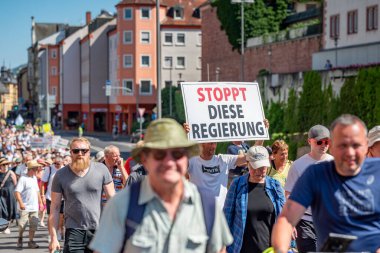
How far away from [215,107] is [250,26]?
56142 mm

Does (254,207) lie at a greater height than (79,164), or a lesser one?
lesser

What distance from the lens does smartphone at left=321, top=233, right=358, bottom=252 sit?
4.79 meters

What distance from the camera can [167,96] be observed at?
3282 inches

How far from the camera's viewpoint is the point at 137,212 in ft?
14.5

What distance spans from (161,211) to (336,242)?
108cm

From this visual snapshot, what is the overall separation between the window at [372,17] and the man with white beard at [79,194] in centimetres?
3851

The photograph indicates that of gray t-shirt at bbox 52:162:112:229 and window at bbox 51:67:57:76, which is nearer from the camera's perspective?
gray t-shirt at bbox 52:162:112:229

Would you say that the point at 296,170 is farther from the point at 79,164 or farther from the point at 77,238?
the point at 77,238

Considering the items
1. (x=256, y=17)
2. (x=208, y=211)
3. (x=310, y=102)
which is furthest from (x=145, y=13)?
(x=208, y=211)

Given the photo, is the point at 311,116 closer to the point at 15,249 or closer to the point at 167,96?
the point at 15,249

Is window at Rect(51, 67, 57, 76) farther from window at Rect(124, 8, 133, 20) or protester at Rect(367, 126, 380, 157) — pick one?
protester at Rect(367, 126, 380, 157)

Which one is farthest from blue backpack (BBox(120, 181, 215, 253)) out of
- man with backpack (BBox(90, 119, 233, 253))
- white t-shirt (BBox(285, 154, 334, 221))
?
white t-shirt (BBox(285, 154, 334, 221))

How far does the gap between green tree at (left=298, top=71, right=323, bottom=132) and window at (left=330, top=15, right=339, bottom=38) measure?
10.2 metres

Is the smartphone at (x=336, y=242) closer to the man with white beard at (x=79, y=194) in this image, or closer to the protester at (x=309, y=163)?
the protester at (x=309, y=163)
